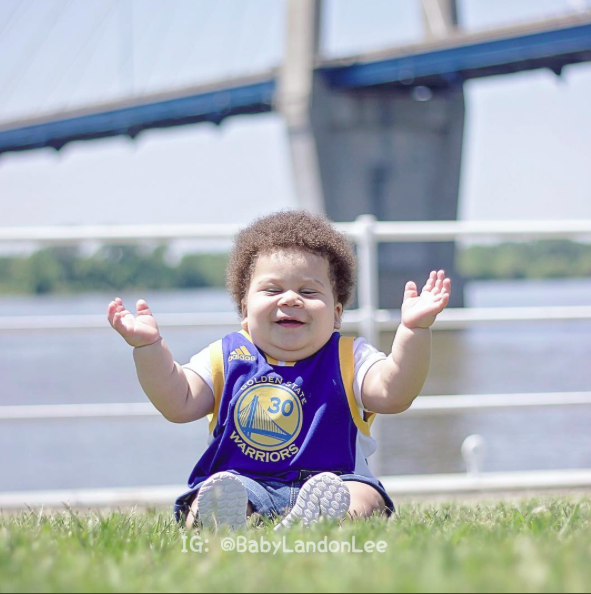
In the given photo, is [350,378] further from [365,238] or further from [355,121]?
[355,121]

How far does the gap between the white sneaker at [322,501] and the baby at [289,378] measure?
134 millimetres

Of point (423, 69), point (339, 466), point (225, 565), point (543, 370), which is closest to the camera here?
point (225, 565)

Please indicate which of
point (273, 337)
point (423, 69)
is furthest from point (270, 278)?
point (423, 69)

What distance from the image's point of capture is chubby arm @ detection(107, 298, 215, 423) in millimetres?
2285

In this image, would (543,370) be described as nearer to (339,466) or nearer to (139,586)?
(339,466)

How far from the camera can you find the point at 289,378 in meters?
2.38

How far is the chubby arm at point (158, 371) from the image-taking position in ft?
7.50

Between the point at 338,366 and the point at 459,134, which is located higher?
the point at 459,134

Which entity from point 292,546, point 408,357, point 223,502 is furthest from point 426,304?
point 292,546

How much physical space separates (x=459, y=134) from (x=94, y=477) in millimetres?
19249

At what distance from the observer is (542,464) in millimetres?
8336

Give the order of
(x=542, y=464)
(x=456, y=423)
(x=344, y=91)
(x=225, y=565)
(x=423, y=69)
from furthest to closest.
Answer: (x=344, y=91)
(x=423, y=69)
(x=456, y=423)
(x=542, y=464)
(x=225, y=565)

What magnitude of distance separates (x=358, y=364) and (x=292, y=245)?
36cm

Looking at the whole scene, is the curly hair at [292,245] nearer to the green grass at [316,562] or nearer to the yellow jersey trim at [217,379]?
the yellow jersey trim at [217,379]
